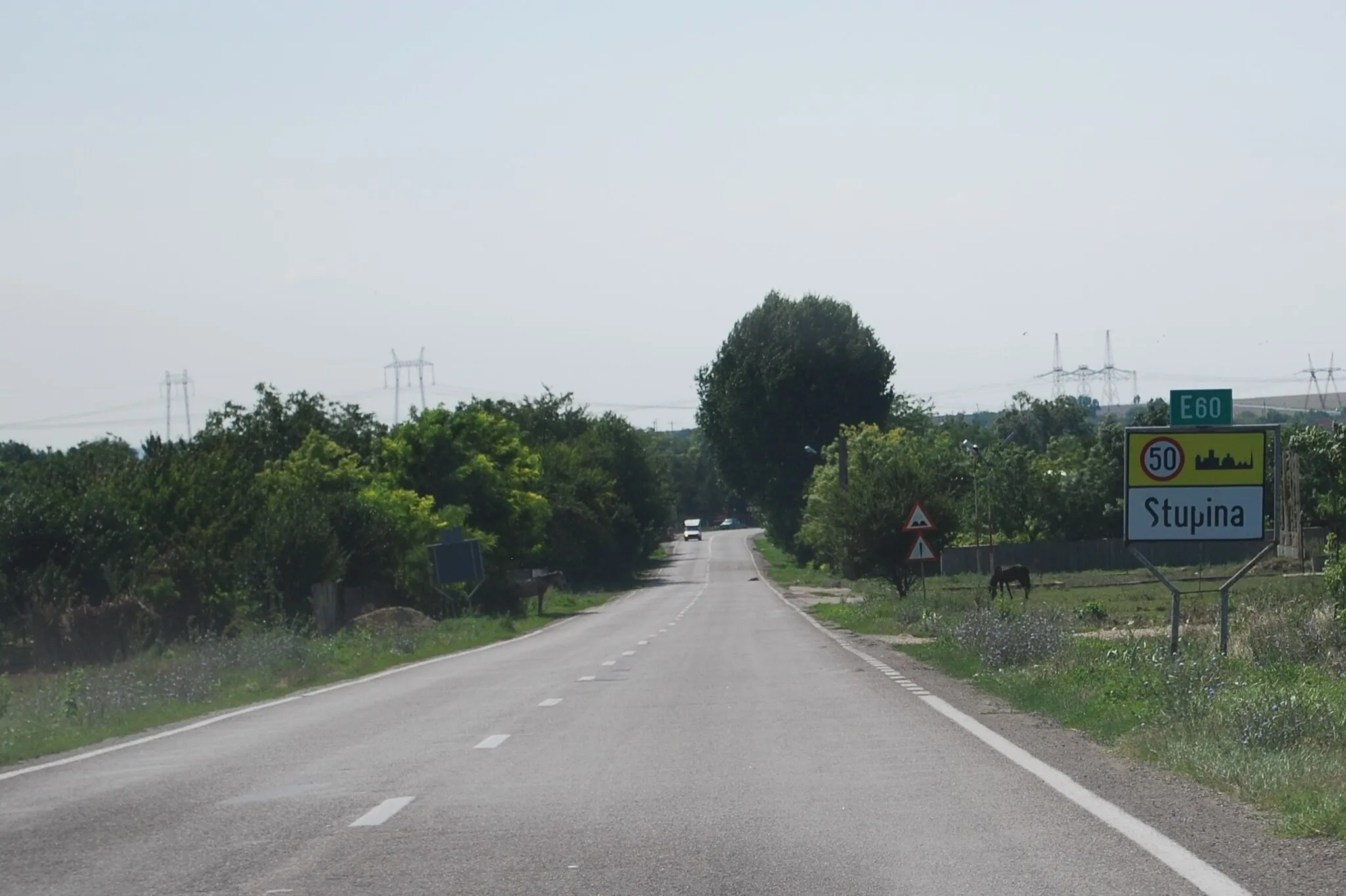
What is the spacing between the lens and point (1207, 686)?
1413 centimetres

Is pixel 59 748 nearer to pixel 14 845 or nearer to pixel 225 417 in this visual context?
pixel 14 845

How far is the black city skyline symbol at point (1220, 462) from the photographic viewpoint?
16.2 meters

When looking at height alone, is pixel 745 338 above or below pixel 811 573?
above

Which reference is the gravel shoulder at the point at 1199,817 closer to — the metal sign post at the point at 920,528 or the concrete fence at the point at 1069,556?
the metal sign post at the point at 920,528

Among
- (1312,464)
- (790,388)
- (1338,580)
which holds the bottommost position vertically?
(1338,580)

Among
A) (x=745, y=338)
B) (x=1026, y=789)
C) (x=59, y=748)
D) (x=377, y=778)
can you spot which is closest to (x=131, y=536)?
(x=59, y=748)

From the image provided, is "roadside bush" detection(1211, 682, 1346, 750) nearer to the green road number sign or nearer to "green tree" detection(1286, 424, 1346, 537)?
the green road number sign

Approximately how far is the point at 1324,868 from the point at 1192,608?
3228cm

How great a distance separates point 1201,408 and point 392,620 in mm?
32709

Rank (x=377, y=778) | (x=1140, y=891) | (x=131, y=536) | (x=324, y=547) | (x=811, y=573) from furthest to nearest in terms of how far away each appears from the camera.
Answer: (x=811, y=573)
(x=131, y=536)
(x=324, y=547)
(x=377, y=778)
(x=1140, y=891)

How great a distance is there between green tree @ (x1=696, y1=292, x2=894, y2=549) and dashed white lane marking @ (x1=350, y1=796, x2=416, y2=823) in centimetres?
8451

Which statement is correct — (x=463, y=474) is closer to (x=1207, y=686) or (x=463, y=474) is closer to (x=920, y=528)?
(x=920, y=528)

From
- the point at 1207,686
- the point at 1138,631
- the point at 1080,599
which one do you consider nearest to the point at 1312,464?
the point at 1080,599

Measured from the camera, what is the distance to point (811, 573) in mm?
90562
